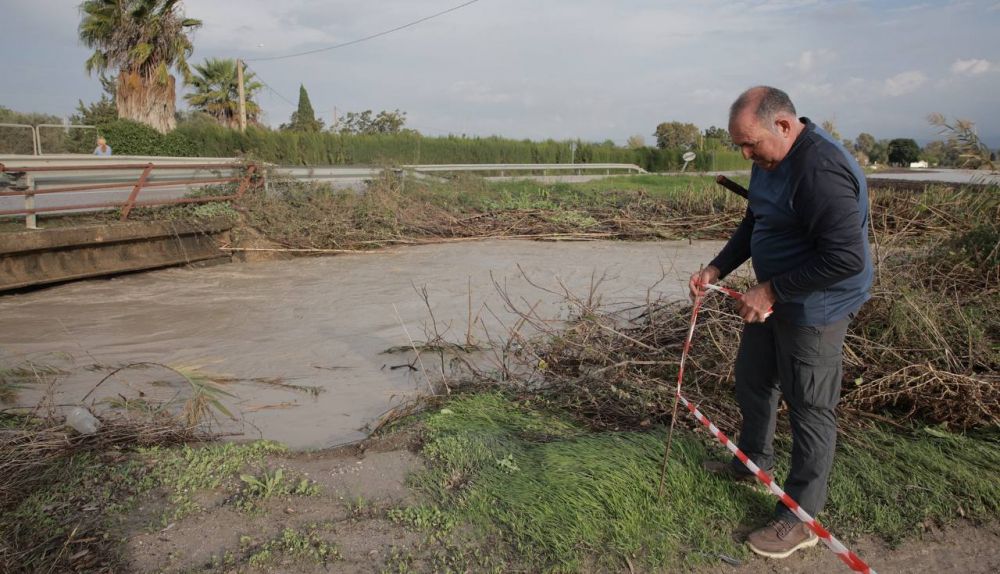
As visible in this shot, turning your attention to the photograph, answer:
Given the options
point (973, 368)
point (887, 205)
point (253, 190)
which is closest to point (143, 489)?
point (973, 368)

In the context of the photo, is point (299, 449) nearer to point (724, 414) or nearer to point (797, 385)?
point (724, 414)

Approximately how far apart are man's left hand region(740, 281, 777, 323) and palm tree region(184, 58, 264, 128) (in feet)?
130

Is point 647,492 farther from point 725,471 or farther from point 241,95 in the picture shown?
point 241,95

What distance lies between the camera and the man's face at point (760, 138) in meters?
2.94

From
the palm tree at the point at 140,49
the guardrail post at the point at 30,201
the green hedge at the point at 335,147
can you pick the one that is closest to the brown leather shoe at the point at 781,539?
the guardrail post at the point at 30,201

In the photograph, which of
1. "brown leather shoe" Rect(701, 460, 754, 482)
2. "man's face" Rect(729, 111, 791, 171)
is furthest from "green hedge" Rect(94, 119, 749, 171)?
"man's face" Rect(729, 111, 791, 171)

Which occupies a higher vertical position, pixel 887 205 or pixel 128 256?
pixel 887 205

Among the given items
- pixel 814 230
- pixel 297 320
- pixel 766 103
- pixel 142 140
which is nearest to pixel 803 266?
pixel 814 230

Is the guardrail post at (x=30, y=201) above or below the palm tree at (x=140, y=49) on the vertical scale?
below

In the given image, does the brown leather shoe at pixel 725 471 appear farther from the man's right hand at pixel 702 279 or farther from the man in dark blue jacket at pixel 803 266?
the man's right hand at pixel 702 279

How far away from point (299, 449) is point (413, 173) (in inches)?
521

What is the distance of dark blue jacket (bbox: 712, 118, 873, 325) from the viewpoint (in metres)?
2.78

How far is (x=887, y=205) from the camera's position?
13.8 m

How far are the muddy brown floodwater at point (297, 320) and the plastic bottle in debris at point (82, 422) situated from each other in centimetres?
53
